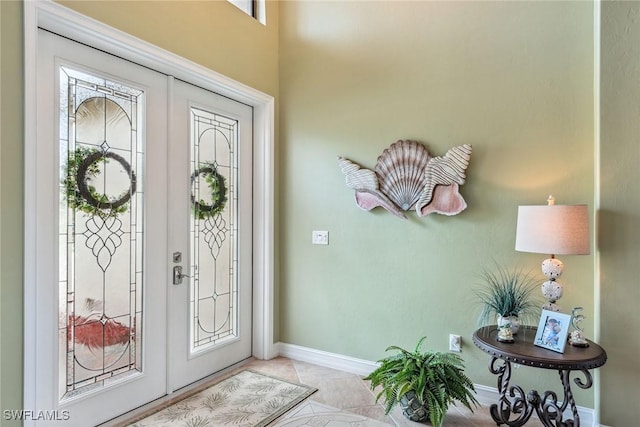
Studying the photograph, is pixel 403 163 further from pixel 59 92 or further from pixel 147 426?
pixel 147 426

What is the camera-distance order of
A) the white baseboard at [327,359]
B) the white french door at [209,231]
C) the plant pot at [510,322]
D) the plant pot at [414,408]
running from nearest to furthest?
the plant pot at [510,322] < the plant pot at [414,408] < the white french door at [209,231] < the white baseboard at [327,359]

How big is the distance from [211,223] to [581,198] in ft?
8.24

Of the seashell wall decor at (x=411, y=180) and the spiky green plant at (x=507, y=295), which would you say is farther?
the seashell wall decor at (x=411, y=180)

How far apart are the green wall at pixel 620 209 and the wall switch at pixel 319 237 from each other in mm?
1846

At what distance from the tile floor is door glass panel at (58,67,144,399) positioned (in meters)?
0.44

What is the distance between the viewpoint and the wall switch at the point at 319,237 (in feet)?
10.3

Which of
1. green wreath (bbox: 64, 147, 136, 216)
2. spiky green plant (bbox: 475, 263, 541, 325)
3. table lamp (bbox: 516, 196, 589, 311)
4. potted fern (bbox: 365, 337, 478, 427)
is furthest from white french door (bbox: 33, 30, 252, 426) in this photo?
table lamp (bbox: 516, 196, 589, 311)

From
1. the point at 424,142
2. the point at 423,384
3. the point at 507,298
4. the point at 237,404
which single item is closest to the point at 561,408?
the point at 507,298

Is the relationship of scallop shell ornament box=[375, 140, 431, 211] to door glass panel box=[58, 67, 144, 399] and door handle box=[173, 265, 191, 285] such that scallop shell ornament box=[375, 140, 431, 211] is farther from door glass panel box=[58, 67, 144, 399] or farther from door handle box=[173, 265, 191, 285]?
door glass panel box=[58, 67, 144, 399]

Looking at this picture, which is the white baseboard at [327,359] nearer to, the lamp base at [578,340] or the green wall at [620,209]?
the lamp base at [578,340]

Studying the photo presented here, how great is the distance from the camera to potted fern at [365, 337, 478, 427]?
213 cm

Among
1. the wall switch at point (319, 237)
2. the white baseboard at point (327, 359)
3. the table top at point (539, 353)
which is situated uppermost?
the wall switch at point (319, 237)

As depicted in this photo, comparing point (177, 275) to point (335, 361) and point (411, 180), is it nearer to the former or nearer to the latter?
point (335, 361)

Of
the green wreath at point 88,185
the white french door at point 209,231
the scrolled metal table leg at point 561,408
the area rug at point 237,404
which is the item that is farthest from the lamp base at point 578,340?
the green wreath at point 88,185
